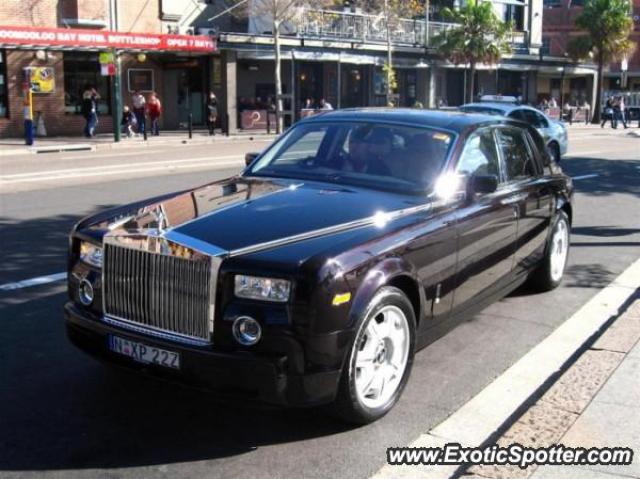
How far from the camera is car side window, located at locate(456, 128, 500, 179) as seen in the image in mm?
5465

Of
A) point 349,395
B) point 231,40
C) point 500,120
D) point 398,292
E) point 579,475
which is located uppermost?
point 231,40

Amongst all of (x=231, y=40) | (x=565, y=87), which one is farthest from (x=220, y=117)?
(x=565, y=87)

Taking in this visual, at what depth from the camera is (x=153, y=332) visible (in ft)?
13.3

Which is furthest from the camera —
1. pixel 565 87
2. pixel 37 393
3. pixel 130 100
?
pixel 565 87

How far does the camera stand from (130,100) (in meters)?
32.3

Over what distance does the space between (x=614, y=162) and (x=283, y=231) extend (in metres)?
19.3

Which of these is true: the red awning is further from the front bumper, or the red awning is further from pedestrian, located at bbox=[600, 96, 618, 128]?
pedestrian, located at bbox=[600, 96, 618, 128]

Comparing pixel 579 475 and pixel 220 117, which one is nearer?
pixel 579 475

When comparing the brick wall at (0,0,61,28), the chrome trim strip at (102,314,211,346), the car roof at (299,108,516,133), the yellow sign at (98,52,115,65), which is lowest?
the chrome trim strip at (102,314,211,346)

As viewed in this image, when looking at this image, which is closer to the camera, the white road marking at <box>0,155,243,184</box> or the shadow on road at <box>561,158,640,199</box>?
the shadow on road at <box>561,158,640,199</box>

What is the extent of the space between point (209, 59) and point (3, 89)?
931 cm

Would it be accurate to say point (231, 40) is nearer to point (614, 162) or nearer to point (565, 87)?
point (614, 162)

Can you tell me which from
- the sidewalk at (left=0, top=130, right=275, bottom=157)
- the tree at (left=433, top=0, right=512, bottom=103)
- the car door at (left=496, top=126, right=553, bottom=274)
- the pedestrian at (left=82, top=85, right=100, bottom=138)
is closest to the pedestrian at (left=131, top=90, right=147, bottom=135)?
the sidewalk at (left=0, top=130, right=275, bottom=157)

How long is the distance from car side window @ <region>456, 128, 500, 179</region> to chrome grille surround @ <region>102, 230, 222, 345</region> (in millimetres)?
2229
